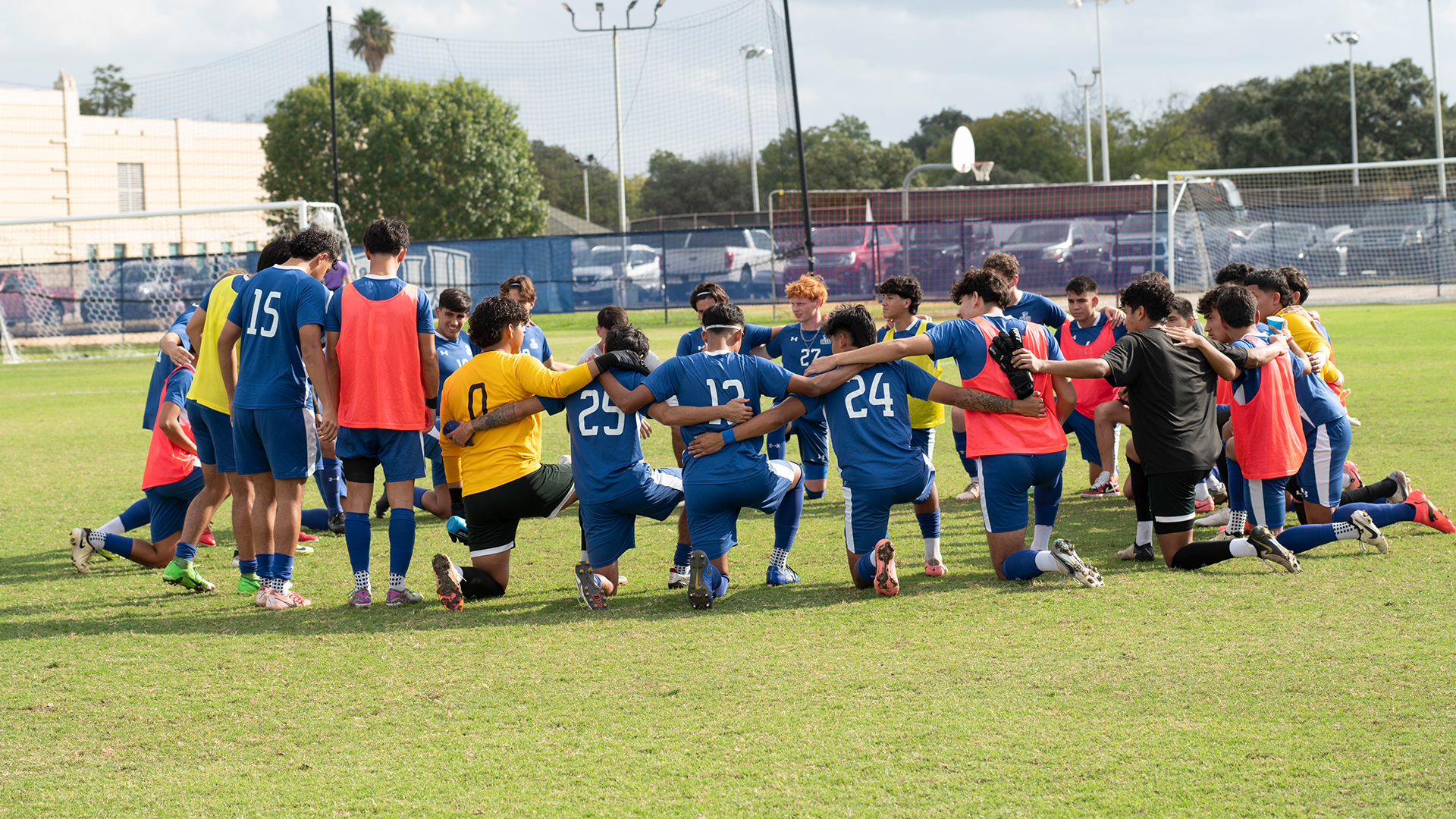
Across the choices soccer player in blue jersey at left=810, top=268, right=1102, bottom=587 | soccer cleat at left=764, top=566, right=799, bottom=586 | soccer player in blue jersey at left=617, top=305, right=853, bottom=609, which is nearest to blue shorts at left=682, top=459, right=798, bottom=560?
soccer player in blue jersey at left=617, top=305, right=853, bottom=609

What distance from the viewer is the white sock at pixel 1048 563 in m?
5.48

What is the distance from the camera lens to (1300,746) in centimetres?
351

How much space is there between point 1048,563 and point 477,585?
2.89 meters

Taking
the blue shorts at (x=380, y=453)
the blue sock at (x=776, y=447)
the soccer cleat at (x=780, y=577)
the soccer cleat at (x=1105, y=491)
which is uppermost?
the blue shorts at (x=380, y=453)

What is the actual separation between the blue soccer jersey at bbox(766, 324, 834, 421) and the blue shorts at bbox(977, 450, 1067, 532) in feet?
8.05

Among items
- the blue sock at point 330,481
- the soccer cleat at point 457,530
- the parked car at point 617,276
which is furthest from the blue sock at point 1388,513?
the parked car at point 617,276

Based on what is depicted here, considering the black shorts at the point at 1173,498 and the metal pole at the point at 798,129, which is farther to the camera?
the metal pole at the point at 798,129

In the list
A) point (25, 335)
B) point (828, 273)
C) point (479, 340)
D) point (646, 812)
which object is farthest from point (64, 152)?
point (646, 812)

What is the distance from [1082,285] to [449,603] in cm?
493

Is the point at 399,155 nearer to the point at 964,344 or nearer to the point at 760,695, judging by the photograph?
the point at 964,344

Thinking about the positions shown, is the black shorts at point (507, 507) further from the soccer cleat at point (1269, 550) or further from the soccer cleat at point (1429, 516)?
the soccer cleat at point (1429, 516)

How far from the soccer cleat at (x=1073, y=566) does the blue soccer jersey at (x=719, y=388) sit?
150cm

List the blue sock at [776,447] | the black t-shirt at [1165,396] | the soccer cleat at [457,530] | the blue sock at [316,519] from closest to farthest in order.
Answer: the black t-shirt at [1165,396], the soccer cleat at [457,530], the blue sock at [316,519], the blue sock at [776,447]

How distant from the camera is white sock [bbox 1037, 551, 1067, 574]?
216 inches
